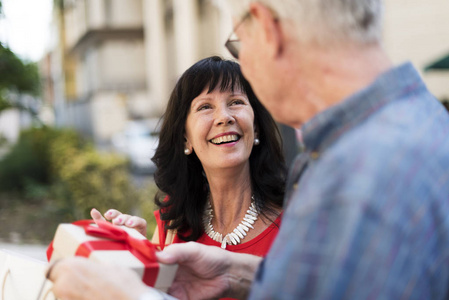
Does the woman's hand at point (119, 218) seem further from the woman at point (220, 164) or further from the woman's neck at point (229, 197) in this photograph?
the woman's neck at point (229, 197)

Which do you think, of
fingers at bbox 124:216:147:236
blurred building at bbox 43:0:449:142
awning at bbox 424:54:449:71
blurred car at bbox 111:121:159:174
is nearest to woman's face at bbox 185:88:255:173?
fingers at bbox 124:216:147:236

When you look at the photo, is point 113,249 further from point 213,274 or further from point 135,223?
point 135,223

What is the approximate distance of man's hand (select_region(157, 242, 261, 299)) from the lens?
1.51 meters

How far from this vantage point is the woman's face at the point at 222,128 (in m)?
2.28

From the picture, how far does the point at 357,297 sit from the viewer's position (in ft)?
2.97

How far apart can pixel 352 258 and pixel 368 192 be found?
118 mm

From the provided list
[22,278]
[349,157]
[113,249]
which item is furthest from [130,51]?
[349,157]

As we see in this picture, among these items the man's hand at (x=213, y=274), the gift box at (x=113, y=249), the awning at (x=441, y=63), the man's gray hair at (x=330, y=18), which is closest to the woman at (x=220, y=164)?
the man's hand at (x=213, y=274)

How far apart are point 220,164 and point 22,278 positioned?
0.98 metres

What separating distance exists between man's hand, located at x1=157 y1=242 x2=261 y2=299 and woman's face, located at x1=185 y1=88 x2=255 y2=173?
2.48ft

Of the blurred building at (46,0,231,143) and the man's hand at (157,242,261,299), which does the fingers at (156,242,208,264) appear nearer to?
the man's hand at (157,242,261,299)

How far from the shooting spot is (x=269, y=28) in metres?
1.09

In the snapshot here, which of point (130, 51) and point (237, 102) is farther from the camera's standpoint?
point (130, 51)

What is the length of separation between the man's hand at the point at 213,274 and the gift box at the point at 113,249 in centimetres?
10
